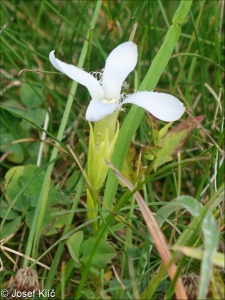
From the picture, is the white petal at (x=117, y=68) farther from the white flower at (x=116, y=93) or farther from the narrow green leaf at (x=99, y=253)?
the narrow green leaf at (x=99, y=253)

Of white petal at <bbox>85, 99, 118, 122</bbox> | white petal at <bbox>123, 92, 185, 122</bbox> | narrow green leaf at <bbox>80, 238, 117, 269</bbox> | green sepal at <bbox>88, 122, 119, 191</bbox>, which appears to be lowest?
narrow green leaf at <bbox>80, 238, 117, 269</bbox>

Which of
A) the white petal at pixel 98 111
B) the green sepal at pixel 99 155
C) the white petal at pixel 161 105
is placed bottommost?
the green sepal at pixel 99 155

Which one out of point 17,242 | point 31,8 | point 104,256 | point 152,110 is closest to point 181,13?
point 152,110

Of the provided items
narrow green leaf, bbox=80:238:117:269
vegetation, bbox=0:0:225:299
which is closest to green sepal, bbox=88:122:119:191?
vegetation, bbox=0:0:225:299

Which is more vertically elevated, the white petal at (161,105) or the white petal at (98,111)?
the white petal at (161,105)

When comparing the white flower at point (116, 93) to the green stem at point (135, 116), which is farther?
the green stem at point (135, 116)

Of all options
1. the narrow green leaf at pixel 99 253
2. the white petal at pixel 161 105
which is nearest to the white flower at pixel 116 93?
the white petal at pixel 161 105

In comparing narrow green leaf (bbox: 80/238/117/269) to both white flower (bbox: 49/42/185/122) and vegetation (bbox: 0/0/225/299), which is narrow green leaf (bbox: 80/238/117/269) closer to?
vegetation (bbox: 0/0/225/299)
